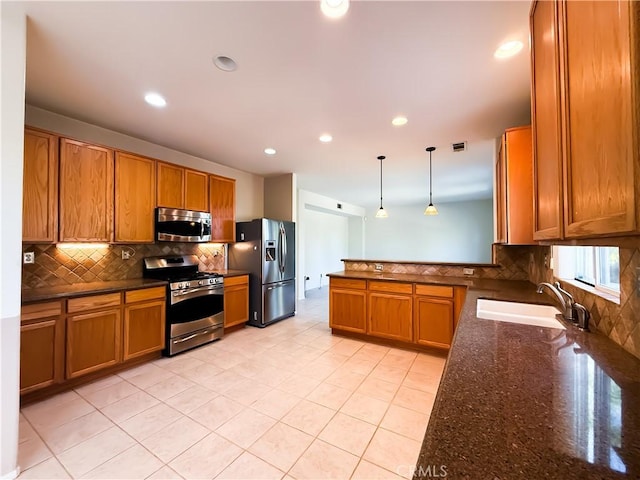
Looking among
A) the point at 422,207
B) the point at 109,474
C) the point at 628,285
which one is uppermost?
the point at 422,207

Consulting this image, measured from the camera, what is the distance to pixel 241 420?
203 centimetres

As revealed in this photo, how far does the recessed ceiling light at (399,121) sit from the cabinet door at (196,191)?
2727 mm

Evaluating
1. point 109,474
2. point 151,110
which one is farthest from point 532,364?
point 151,110

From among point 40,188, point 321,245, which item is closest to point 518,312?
point 40,188

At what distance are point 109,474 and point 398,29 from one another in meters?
3.16

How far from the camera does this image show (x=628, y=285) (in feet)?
3.77

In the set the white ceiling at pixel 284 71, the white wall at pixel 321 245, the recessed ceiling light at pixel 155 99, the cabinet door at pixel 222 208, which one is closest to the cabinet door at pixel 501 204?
the white ceiling at pixel 284 71

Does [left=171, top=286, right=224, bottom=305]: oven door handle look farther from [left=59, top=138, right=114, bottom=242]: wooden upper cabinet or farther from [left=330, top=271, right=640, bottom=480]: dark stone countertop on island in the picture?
[left=330, top=271, right=640, bottom=480]: dark stone countertop on island

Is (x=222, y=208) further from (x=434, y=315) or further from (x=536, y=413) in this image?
(x=536, y=413)

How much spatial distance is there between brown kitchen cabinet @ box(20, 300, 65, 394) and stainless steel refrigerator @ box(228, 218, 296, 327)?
90.8 inches

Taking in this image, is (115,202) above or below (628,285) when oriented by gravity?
above

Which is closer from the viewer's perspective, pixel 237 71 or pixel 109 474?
pixel 109 474

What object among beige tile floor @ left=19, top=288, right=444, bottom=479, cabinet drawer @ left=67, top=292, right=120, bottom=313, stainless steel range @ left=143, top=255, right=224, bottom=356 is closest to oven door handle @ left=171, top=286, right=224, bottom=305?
stainless steel range @ left=143, top=255, right=224, bottom=356

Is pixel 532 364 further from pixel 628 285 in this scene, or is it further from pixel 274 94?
pixel 274 94
